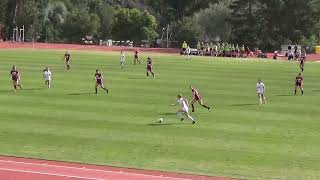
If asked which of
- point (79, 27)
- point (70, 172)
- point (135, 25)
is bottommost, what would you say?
point (70, 172)

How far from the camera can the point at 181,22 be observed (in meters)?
122

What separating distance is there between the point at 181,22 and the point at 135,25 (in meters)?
10.7

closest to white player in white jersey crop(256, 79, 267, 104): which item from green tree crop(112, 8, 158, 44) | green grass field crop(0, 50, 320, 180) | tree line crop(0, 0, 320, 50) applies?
green grass field crop(0, 50, 320, 180)

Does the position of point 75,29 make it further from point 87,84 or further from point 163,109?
point 163,109

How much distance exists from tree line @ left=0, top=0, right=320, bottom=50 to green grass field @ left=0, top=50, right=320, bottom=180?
6556 centimetres

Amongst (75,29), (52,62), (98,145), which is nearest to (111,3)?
(75,29)

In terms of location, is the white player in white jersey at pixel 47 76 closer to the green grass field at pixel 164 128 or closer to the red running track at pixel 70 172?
the green grass field at pixel 164 128

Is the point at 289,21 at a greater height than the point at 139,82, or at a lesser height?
greater

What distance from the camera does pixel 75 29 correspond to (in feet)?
392

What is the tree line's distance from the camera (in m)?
111

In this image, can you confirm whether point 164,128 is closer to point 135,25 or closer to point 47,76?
point 47,76

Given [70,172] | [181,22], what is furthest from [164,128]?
[181,22]

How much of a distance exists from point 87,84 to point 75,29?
3020 inches

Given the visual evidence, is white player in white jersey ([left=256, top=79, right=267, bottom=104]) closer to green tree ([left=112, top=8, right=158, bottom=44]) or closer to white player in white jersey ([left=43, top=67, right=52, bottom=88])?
white player in white jersey ([left=43, top=67, right=52, bottom=88])
